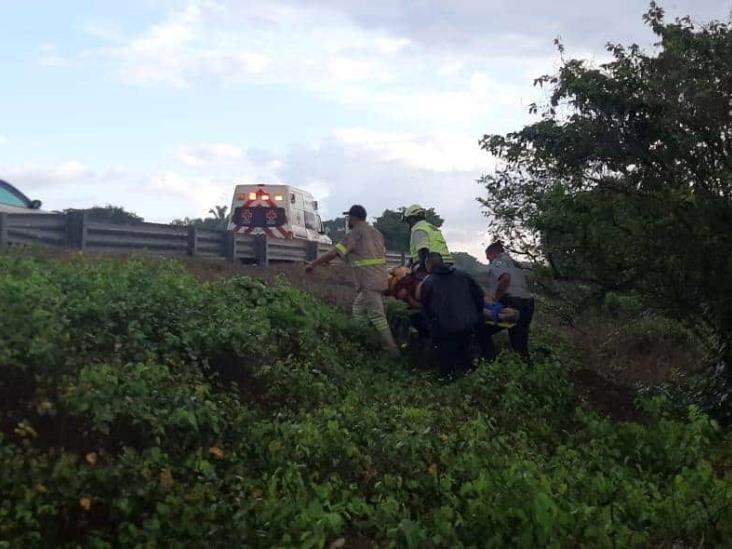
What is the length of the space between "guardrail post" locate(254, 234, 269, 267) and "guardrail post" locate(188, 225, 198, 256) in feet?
6.75

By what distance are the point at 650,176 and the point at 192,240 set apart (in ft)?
41.6

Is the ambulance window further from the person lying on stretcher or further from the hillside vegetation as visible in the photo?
the hillside vegetation

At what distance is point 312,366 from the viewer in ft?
30.9

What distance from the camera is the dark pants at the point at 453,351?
10.9m

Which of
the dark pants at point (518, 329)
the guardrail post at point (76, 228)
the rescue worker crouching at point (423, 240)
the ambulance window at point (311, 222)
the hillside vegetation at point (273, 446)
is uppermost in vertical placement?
the ambulance window at point (311, 222)

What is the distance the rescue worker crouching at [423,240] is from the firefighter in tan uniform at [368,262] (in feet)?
1.43

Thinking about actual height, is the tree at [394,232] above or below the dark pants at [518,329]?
above

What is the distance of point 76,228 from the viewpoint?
1830 cm

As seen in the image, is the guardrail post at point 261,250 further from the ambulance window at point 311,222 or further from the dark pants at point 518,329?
the dark pants at point 518,329

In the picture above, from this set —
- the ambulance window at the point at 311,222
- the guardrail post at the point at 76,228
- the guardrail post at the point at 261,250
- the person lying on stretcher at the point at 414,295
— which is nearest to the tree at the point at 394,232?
the ambulance window at the point at 311,222

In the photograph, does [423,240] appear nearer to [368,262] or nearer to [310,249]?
[368,262]

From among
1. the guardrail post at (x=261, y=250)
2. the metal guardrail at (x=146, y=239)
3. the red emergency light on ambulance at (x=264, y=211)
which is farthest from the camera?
the red emergency light on ambulance at (x=264, y=211)

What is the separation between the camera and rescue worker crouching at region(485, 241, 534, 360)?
1139cm

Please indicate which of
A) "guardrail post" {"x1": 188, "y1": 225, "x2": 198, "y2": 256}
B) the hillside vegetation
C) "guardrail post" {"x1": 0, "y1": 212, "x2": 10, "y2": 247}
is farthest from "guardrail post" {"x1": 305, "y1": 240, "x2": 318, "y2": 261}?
the hillside vegetation
